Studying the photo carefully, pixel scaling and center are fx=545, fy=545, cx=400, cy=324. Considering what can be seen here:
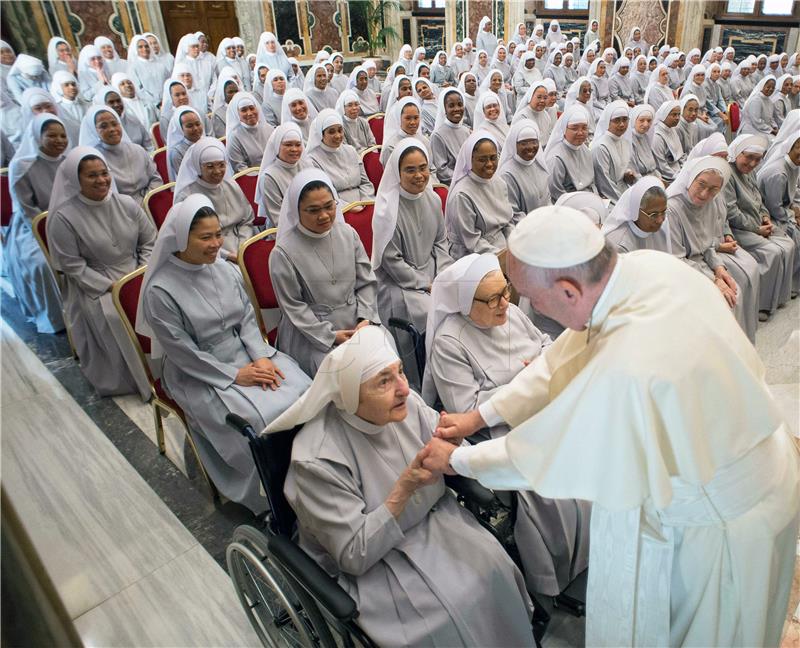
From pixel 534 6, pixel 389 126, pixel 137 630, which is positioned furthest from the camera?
pixel 534 6

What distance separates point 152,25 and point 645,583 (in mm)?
14060

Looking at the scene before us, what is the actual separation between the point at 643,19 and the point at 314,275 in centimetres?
1433

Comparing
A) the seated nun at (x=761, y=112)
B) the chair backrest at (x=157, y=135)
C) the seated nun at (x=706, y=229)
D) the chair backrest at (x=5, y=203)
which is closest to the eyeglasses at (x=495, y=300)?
the seated nun at (x=706, y=229)

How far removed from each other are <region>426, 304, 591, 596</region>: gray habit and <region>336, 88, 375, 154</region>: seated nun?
4849 mm

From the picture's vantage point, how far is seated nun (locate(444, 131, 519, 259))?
11.6 feet

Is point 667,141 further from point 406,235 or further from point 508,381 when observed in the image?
point 508,381

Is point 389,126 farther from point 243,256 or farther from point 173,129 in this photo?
point 243,256

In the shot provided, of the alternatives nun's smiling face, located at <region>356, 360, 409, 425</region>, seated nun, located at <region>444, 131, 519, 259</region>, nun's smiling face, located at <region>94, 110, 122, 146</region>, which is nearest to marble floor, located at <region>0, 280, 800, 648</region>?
nun's smiling face, located at <region>356, 360, 409, 425</region>

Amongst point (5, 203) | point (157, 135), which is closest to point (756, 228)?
point (5, 203)

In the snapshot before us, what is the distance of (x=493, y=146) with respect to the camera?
11.5 feet

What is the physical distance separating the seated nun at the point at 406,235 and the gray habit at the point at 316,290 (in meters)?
0.34

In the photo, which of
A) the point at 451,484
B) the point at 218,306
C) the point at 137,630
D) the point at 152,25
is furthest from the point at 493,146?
the point at 152,25

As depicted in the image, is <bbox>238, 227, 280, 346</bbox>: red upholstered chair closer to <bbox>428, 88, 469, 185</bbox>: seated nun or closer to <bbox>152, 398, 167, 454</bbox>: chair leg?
<bbox>152, 398, 167, 454</bbox>: chair leg

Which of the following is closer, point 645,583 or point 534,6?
point 645,583
